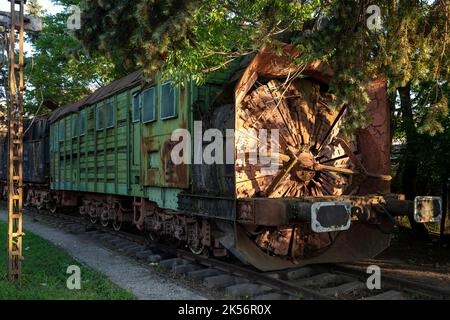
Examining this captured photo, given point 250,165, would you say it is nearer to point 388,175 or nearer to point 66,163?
point 388,175

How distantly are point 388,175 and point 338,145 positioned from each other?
38.8 inches

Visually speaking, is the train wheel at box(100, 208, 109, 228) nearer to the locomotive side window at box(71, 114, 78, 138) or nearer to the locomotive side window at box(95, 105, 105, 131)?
the locomotive side window at box(95, 105, 105, 131)

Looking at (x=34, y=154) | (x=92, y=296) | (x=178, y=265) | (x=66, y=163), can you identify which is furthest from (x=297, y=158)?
(x=34, y=154)

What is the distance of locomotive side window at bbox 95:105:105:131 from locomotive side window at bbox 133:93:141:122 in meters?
2.07

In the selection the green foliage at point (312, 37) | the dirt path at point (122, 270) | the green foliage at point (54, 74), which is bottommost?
the dirt path at point (122, 270)

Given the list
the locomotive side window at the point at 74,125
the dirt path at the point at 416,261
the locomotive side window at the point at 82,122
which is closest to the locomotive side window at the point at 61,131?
the locomotive side window at the point at 74,125

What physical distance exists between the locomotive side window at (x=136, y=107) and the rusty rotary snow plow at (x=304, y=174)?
329 cm

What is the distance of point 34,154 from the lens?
18188 mm

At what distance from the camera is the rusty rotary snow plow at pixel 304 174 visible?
6.21m

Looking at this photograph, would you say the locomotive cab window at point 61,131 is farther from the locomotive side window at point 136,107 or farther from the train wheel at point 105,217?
the locomotive side window at point 136,107

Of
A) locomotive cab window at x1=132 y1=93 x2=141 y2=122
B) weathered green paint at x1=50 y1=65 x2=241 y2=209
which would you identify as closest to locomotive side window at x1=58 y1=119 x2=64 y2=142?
weathered green paint at x1=50 y1=65 x2=241 y2=209

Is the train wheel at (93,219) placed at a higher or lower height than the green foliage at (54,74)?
lower

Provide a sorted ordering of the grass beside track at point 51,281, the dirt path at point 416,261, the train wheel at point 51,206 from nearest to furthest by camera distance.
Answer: the grass beside track at point 51,281 → the dirt path at point 416,261 → the train wheel at point 51,206

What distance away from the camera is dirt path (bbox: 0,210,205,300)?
6.23m
